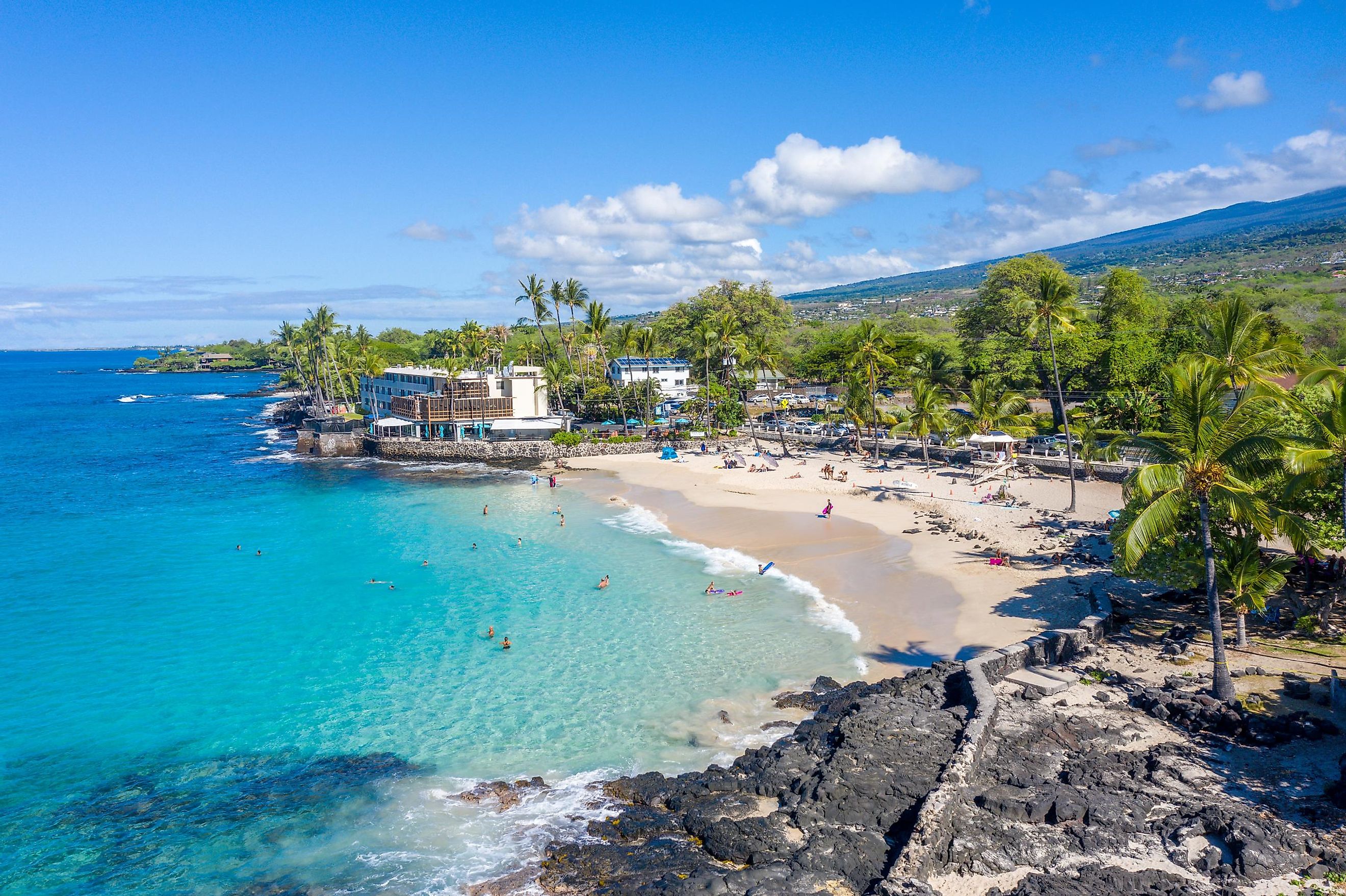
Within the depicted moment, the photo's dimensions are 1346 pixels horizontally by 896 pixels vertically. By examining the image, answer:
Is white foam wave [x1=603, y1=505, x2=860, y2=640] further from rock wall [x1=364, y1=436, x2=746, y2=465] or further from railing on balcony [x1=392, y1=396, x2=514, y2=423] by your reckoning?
railing on balcony [x1=392, y1=396, x2=514, y2=423]

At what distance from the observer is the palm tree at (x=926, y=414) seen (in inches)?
1965

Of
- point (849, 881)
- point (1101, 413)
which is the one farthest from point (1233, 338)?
point (1101, 413)

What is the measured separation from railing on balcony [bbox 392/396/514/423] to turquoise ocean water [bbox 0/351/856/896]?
25.6 meters

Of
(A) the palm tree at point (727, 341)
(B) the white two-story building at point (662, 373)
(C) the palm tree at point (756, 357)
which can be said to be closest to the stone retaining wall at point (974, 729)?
(C) the palm tree at point (756, 357)

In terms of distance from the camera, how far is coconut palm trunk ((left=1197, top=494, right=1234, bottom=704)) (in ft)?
53.4

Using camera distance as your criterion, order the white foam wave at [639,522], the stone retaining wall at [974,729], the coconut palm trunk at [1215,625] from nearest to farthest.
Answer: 1. the stone retaining wall at [974,729]
2. the coconut palm trunk at [1215,625]
3. the white foam wave at [639,522]

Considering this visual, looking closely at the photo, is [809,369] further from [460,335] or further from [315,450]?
[315,450]

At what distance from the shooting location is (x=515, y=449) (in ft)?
218

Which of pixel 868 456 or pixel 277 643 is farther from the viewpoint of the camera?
pixel 868 456

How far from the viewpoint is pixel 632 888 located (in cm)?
1309

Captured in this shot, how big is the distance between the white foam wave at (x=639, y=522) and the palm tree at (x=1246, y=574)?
24772 mm

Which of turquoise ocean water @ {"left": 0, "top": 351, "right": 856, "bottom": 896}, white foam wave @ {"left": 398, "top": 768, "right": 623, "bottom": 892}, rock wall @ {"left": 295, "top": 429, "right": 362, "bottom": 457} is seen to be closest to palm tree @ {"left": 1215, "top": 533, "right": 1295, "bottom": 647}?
turquoise ocean water @ {"left": 0, "top": 351, "right": 856, "bottom": 896}

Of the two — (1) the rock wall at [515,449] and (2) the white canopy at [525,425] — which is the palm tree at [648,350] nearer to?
(1) the rock wall at [515,449]

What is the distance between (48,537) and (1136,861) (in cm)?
5110
